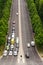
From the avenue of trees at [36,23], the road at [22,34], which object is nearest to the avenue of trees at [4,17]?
the road at [22,34]

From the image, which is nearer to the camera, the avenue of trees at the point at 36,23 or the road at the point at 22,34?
the road at the point at 22,34

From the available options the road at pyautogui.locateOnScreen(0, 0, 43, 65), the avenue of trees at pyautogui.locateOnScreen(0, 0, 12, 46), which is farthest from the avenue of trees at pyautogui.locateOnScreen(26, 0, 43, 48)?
the avenue of trees at pyautogui.locateOnScreen(0, 0, 12, 46)

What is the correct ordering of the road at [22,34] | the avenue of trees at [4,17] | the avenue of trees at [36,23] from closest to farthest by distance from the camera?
the road at [22,34]
the avenue of trees at [36,23]
the avenue of trees at [4,17]

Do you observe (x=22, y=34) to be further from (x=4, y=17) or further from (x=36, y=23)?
(x=4, y=17)

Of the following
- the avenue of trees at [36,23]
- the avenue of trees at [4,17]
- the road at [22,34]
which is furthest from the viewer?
the avenue of trees at [4,17]

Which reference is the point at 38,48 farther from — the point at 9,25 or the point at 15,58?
the point at 9,25

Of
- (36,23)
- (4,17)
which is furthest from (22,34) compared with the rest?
(4,17)

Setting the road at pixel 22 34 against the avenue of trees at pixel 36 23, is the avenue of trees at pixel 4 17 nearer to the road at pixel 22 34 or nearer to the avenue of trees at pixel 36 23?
the road at pixel 22 34
